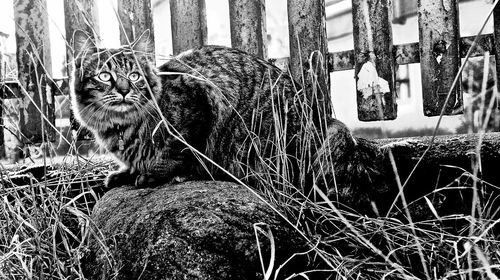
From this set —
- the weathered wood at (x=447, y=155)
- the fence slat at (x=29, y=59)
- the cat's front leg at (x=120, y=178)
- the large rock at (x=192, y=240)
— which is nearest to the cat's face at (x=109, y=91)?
the cat's front leg at (x=120, y=178)

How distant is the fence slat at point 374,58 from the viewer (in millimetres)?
3305

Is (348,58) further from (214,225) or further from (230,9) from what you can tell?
(214,225)

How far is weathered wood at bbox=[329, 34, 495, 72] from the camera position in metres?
3.20

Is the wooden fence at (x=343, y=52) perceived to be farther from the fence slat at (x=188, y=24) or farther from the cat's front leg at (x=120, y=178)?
the cat's front leg at (x=120, y=178)

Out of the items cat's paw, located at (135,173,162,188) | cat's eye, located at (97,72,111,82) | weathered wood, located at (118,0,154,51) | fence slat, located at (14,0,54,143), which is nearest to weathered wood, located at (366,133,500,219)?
cat's paw, located at (135,173,162,188)

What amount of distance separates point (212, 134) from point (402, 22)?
23.9 feet

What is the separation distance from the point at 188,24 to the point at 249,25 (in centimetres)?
42

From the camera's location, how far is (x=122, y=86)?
2.56 m

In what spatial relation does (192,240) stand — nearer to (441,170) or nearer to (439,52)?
(441,170)

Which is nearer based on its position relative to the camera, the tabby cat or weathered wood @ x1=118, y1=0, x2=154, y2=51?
the tabby cat

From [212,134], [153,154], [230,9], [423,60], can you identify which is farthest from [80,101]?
[423,60]

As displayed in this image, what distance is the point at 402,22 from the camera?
9297 millimetres

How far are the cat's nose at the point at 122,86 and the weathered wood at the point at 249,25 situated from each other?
1.23 metres

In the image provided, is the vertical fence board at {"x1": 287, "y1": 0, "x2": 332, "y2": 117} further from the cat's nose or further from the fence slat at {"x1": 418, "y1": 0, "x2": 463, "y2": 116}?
the cat's nose
